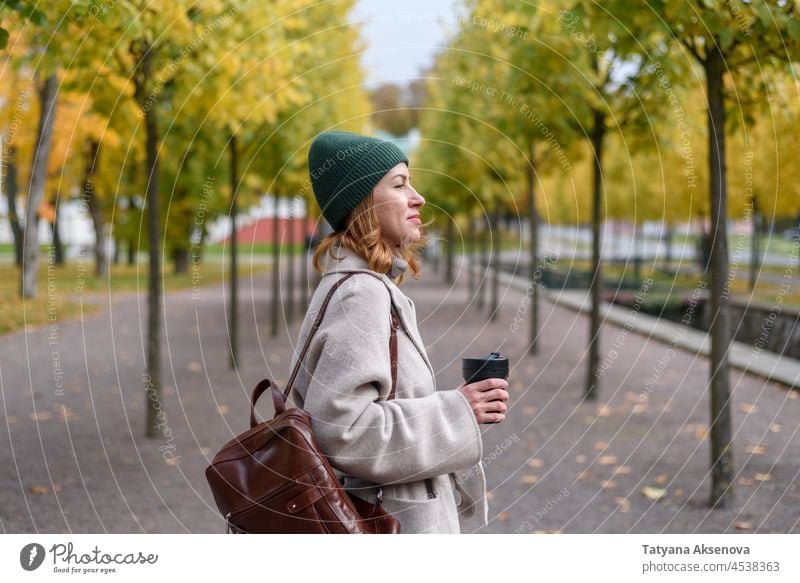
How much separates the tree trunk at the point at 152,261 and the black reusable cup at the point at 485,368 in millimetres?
5862

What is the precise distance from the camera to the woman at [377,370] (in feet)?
7.33

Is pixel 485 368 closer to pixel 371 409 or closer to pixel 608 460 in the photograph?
pixel 371 409

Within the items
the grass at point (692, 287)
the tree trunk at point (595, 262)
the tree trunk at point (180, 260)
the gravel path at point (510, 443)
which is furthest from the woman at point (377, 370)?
the tree trunk at point (180, 260)

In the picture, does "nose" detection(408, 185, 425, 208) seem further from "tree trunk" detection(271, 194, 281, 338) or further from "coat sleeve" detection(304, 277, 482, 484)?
"tree trunk" detection(271, 194, 281, 338)

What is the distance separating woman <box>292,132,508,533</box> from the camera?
7.33 ft

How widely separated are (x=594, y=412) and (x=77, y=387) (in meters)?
5.85

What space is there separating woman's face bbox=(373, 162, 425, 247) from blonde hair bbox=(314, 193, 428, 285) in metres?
0.02

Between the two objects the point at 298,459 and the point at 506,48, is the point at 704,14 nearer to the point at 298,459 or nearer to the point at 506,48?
the point at 298,459

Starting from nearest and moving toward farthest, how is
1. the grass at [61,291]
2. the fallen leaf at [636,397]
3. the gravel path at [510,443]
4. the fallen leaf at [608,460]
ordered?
the gravel path at [510,443]
the fallen leaf at [608,460]
the fallen leaf at [636,397]
the grass at [61,291]

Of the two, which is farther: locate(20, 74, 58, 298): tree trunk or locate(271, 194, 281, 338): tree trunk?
locate(20, 74, 58, 298): tree trunk

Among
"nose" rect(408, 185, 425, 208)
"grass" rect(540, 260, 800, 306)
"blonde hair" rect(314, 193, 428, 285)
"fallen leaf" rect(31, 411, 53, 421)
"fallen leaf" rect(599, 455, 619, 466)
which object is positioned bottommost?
"fallen leaf" rect(599, 455, 619, 466)

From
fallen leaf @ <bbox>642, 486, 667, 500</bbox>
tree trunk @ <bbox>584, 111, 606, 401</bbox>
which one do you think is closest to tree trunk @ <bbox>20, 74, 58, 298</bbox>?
tree trunk @ <bbox>584, 111, 606, 401</bbox>

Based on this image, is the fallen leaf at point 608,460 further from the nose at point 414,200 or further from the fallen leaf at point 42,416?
the nose at point 414,200

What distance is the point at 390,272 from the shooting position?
244cm
